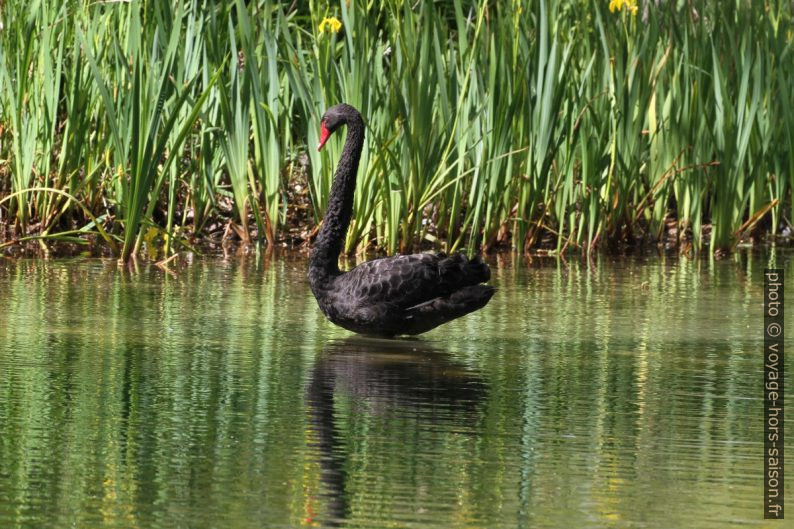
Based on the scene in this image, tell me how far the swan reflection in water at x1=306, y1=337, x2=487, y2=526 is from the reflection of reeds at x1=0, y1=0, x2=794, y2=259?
276 centimetres

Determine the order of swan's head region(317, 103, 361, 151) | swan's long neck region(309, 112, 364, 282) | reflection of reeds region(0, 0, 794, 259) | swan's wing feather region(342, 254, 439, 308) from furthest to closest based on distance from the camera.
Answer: reflection of reeds region(0, 0, 794, 259) < swan's head region(317, 103, 361, 151) < swan's long neck region(309, 112, 364, 282) < swan's wing feather region(342, 254, 439, 308)

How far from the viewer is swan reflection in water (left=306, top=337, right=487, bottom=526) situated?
3547mm

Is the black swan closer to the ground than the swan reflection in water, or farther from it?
farther from it

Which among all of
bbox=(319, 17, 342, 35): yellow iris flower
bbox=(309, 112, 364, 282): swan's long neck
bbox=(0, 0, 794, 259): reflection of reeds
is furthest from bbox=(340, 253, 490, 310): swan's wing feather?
bbox=(319, 17, 342, 35): yellow iris flower

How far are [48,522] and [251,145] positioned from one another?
702 cm

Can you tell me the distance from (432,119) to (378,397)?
14.0 feet

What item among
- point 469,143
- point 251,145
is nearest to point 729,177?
point 469,143

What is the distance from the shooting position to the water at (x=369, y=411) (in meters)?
3.19

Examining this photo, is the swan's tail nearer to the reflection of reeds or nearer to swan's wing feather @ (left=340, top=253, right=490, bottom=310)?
swan's wing feather @ (left=340, top=253, right=490, bottom=310)

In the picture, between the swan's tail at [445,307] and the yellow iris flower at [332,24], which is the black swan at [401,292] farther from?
the yellow iris flower at [332,24]

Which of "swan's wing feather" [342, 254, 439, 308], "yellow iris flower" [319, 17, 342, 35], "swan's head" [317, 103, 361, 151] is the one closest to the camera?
"swan's wing feather" [342, 254, 439, 308]

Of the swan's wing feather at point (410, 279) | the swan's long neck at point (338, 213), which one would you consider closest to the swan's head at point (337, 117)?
the swan's long neck at point (338, 213)

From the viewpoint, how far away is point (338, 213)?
622 centimetres

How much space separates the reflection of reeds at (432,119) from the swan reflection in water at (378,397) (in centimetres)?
276
